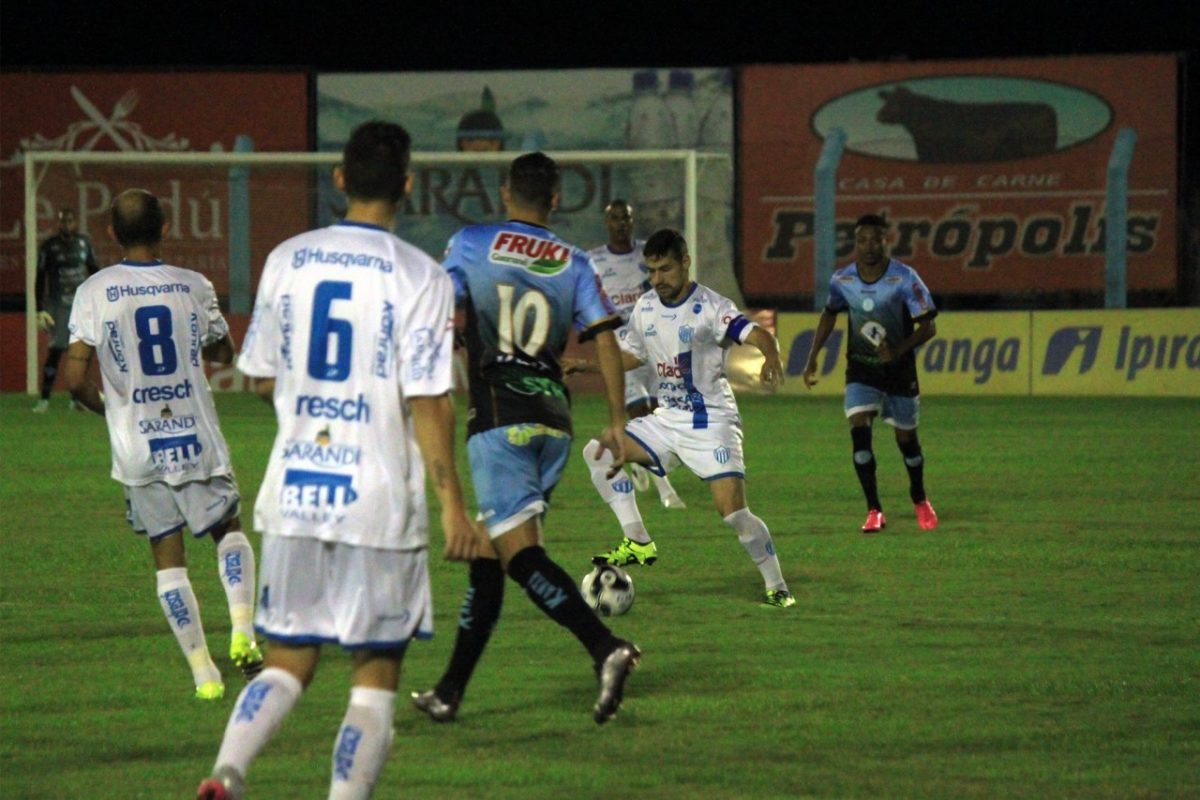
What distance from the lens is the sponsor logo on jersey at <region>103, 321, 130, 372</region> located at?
6.96 metres

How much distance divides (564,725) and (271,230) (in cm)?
2157

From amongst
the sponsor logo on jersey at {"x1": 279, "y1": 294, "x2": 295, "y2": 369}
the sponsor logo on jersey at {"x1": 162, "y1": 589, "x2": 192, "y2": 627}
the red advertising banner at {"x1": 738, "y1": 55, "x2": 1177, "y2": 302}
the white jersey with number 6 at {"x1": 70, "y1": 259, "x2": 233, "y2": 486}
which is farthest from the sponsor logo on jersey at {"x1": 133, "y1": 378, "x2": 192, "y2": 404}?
the red advertising banner at {"x1": 738, "y1": 55, "x2": 1177, "y2": 302}

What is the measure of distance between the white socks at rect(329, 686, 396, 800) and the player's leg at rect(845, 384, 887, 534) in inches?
292

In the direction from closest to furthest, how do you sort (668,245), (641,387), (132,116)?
(668,245) < (641,387) < (132,116)

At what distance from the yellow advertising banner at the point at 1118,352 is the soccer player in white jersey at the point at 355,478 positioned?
20092mm

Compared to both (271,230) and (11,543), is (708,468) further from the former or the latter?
(271,230)

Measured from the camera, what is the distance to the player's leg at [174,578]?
6934 mm

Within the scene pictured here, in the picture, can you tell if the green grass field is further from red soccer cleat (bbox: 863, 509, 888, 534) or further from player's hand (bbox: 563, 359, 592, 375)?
player's hand (bbox: 563, 359, 592, 375)

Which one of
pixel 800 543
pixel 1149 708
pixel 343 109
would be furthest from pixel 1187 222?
pixel 1149 708

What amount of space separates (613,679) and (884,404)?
6254 millimetres

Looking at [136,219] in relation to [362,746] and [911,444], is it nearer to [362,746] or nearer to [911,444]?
[362,746]

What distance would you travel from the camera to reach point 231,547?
7.20 meters

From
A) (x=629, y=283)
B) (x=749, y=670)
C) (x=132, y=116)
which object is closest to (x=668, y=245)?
(x=749, y=670)

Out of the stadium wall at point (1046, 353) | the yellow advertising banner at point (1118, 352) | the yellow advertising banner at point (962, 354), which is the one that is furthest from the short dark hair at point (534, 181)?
the yellow advertising banner at point (1118, 352)
